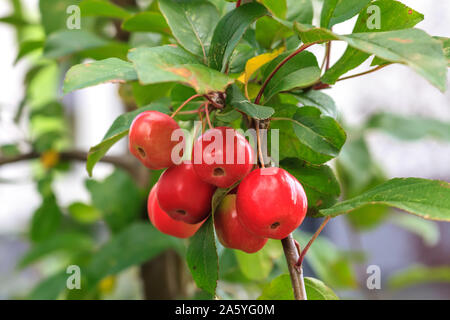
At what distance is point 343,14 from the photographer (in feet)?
1.04

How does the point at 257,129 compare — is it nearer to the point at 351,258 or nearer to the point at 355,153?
the point at 355,153

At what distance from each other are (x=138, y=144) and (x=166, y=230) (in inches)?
3.6

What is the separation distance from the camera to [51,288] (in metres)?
0.65

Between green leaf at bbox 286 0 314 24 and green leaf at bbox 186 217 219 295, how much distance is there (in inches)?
7.6

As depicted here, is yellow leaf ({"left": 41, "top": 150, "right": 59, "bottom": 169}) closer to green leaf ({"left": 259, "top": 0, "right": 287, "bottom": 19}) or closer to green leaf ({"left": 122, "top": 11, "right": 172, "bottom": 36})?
green leaf ({"left": 122, "top": 11, "right": 172, "bottom": 36})

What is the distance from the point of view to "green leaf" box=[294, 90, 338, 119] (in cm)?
35

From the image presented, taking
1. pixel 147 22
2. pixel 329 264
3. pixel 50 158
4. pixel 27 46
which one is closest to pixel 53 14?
pixel 27 46

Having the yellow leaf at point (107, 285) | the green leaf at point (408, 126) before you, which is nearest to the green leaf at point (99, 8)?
the yellow leaf at point (107, 285)

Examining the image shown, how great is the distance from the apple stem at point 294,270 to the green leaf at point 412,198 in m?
0.04

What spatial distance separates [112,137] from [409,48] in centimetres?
19

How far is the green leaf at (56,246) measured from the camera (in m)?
0.80

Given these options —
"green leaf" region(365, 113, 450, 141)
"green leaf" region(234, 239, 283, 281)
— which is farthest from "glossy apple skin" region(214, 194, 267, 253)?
"green leaf" region(365, 113, 450, 141)

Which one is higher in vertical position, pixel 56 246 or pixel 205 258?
pixel 205 258

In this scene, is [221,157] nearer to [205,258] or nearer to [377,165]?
[205,258]
